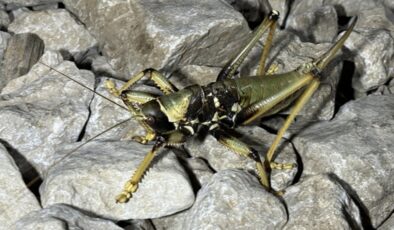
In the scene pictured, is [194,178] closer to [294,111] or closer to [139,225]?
[139,225]

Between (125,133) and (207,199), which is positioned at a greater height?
(207,199)

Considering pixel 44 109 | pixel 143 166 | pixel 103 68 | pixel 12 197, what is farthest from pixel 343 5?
pixel 12 197

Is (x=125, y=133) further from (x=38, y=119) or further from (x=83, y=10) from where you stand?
(x=83, y=10)

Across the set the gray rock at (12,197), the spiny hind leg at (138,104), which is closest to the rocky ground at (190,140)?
the gray rock at (12,197)

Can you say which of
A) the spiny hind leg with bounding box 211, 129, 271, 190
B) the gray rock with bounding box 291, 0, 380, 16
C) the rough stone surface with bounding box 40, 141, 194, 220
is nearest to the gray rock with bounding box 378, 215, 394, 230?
the spiny hind leg with bounding box 211, 129, 271, 190

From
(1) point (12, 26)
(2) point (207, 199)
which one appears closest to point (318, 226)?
(2) point (207, 199)

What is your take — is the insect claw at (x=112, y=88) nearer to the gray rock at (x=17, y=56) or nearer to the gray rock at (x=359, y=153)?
the gray rock at (x=17, y=56)
